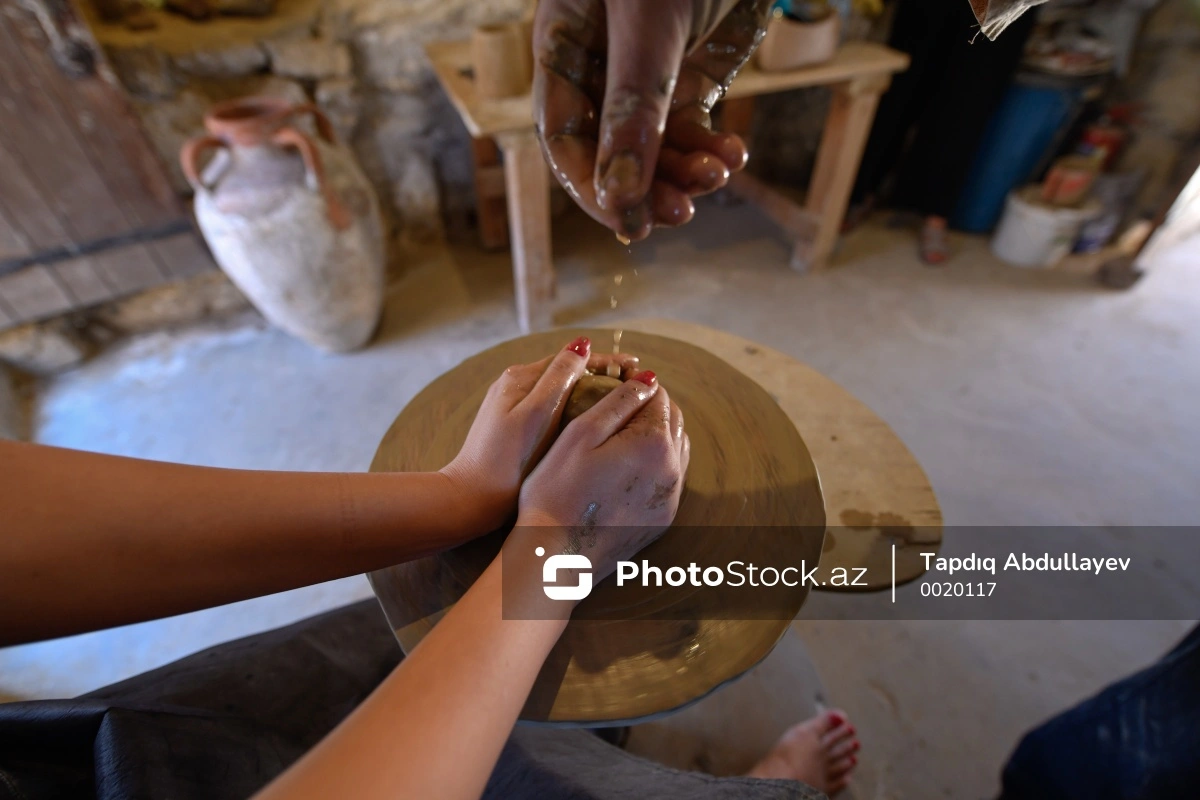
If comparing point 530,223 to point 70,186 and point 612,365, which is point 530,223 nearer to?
point 612,365

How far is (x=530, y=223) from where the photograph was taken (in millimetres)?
2035

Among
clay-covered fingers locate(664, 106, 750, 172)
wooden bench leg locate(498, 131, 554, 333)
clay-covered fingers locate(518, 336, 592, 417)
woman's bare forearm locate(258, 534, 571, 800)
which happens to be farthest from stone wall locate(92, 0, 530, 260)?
woman's bare forearm locate(258, 534, 571, 800)

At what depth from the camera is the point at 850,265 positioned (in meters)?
2.75

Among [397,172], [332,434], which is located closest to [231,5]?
[397,172]

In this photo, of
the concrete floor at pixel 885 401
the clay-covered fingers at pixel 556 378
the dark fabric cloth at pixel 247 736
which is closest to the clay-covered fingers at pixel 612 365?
the clay-covered fingers at pixel 556 378

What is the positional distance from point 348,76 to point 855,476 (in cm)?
227

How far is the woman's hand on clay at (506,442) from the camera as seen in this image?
0.85 m

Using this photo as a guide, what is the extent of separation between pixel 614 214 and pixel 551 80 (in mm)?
262

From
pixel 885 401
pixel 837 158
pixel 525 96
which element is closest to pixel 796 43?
pixel 837 158

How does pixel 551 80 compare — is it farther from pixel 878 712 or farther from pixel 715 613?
pixel 878 712

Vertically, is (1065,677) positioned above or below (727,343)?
below

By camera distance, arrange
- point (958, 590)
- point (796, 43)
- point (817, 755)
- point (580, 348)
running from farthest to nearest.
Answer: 1. point (796, 43)
2. point (958, 590)
3. point (817, 755)
4. point (580, 348)

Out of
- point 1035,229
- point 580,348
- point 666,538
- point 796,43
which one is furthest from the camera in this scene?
point 1035,229

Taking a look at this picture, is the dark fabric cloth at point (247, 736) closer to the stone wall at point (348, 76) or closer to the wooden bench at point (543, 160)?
the wooden bench at point (543, 160)
